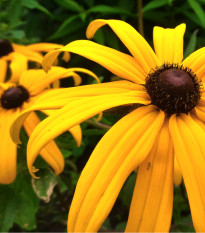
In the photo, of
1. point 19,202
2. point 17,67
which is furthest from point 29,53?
point 19,202

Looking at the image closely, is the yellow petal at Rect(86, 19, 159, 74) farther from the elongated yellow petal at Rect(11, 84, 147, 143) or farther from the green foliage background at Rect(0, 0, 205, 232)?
the green foliage background at Rect(0, 0, 205, 232)

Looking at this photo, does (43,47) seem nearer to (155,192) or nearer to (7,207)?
(7,207)

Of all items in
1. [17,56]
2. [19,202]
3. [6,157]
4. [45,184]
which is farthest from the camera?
[17,56]

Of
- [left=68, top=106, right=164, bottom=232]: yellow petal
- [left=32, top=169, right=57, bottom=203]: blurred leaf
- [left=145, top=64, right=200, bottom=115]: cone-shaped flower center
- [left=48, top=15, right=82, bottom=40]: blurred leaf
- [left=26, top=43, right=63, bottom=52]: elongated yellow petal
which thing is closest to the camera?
[left=68, top=106, right=164, bottom=232]: yellow petal

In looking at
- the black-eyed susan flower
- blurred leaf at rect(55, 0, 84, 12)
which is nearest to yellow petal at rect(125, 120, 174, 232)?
the black-eyed susan flower

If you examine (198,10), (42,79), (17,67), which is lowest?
(42,79)

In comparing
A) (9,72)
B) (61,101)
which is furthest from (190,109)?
(9,72)

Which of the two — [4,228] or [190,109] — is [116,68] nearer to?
[190,109]
